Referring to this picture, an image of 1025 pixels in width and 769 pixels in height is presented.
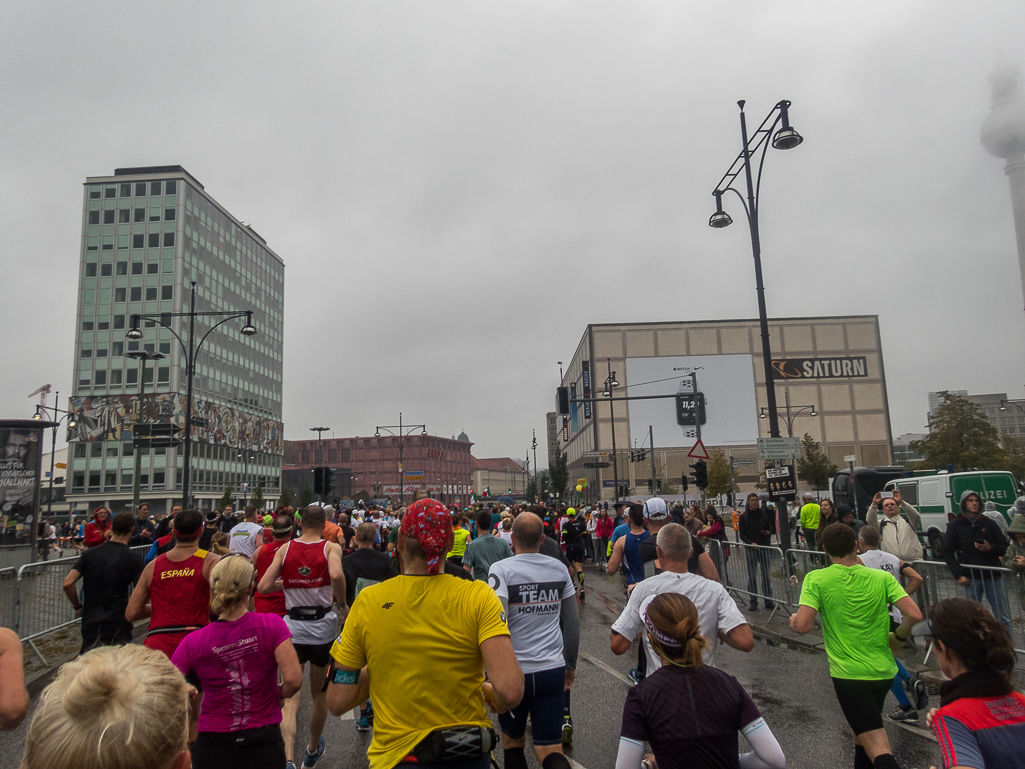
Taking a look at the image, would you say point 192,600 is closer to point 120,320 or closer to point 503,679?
point 503,679

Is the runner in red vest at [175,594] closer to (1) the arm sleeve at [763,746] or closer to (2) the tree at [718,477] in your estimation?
(1) the arm sleeve at [763,746]

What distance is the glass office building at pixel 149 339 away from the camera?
7400cm

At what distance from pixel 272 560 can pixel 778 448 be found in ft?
33.2

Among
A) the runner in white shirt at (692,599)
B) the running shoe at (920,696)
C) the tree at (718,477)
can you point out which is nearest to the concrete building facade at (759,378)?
the tree at (718,477)

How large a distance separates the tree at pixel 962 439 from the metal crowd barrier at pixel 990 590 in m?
37.5

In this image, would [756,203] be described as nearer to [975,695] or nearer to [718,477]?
[975,695]

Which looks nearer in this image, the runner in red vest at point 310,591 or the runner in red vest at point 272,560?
the runner in red vest at point 310,591

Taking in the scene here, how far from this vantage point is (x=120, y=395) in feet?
249

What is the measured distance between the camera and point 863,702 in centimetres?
420

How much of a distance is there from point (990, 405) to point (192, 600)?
730 feet

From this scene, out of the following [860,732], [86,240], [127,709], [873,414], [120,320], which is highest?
[86,240]

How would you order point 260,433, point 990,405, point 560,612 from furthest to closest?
1. point 990,405
2. point 260,433
3. point 560,612

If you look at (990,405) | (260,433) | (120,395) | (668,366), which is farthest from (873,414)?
(990,405)

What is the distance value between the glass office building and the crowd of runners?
229 ft
